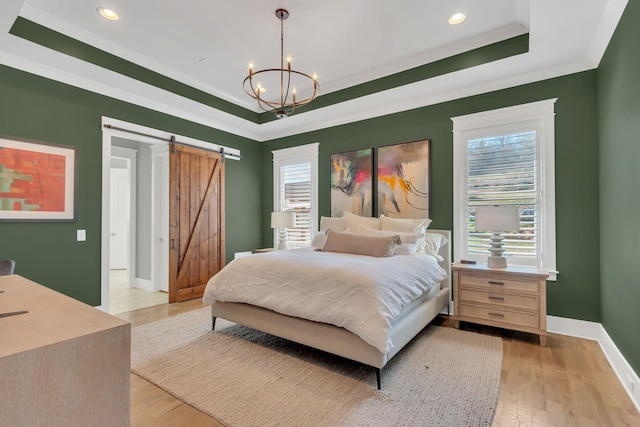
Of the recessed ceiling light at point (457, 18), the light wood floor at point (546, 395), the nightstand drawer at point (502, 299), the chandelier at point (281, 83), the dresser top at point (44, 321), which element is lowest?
the light wood floor at point (546, 395)

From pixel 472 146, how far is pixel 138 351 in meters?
4.31

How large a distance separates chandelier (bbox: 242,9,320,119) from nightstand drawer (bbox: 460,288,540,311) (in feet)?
8.59

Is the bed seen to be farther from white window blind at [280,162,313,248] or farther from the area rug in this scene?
white window blind at [280,162,313,248]

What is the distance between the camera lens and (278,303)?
271 cm

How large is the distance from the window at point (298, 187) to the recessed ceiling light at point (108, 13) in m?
3.14

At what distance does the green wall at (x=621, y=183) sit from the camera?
2143 millimetres

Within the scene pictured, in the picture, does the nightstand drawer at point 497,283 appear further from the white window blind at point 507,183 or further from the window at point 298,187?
the window at point 298,187

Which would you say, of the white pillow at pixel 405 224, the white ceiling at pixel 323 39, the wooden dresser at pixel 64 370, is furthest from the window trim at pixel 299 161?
the wooden dresser at pixel 64 370

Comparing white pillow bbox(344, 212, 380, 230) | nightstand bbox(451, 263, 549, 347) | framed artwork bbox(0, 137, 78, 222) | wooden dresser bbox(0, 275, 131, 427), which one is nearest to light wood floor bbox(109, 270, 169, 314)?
framed artwork bbox(0, 137, 78, 222)

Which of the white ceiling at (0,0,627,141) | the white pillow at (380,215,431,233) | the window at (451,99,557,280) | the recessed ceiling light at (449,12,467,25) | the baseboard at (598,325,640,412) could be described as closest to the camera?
the baseboard at (598,325,640,412)

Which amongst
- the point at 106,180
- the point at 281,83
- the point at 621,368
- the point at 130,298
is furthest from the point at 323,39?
the point at 130,298

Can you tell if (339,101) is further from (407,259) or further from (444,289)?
(444,289)

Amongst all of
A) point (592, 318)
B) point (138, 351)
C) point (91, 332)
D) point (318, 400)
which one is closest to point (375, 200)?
point (592, 318)

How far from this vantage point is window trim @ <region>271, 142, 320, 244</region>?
17.6 feet
